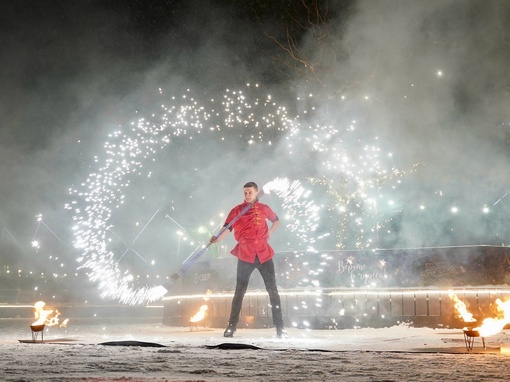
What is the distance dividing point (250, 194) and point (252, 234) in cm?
61

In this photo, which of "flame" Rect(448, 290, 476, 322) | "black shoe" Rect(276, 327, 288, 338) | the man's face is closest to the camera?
"black shoe" Rect(276, 327, 288, 338)

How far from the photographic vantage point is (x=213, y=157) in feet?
70.6

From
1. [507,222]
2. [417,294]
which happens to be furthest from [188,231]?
[417,294]

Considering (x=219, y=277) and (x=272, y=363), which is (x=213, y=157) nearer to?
(x=219, y=277)

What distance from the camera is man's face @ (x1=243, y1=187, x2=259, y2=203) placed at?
834cm

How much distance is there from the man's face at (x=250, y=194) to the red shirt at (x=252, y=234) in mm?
81

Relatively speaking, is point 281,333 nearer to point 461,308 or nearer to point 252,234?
point 252,234

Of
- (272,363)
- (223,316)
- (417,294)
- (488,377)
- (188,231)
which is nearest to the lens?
(488,377)

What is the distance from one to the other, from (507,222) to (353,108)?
27.6 feet

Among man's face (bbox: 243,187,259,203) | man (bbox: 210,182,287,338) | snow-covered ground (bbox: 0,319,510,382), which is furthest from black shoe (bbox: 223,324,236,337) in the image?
man's face (bbox: 243,187,259,203)

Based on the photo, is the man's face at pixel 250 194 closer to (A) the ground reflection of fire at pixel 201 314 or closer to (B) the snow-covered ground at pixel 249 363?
(B) the snow-covered ground at pixel 249 363

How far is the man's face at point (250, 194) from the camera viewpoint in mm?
8336

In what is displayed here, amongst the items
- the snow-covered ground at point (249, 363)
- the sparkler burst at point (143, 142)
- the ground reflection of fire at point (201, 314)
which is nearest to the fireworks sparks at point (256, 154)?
the sparkler burst at point (143, 142)

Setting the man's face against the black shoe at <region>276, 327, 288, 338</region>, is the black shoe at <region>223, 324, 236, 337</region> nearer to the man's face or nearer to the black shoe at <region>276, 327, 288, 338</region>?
the black shoe at <region>276, 327, 288, 338</region>
